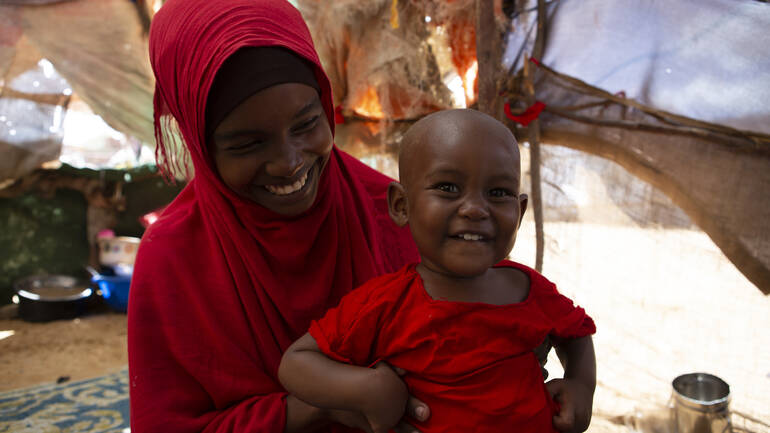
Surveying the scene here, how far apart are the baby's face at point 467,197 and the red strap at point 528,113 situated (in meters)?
2.27

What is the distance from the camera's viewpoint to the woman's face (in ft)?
4.07

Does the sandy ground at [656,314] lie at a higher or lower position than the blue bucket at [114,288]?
higher

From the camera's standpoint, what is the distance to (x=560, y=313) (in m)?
1.20

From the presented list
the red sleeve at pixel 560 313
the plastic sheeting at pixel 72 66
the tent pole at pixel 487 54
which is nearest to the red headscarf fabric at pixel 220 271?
the red sleeve at pixel 560 313

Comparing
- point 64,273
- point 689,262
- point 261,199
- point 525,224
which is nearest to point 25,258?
point 64,273

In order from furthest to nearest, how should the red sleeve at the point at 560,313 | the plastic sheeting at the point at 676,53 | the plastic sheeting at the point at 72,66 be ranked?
the plastic sheeting at the point at 72,66 < the plastic sheeting at the point at 676,53 < the red sleeve at the point at 560,313

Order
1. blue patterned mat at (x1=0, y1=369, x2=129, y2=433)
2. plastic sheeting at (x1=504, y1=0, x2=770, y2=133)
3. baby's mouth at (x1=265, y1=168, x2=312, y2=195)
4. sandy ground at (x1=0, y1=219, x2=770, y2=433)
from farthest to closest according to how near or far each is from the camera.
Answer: blue patterned mat at (x1=0, y1=369, x2=129, y2=433), sandy ground at (x1=0, y1=219, x2=770, y2=433), plastic sheeting at (x1=504, y1=0, x2=770, y2=133), baby's mouth at (x1=265, y1=168, x2=312, y2=195)

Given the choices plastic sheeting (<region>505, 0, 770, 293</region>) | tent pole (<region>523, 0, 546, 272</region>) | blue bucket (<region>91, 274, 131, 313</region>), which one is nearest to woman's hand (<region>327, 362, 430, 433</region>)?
plastic sheeting (<region>505, 0, 770, 293</region>)

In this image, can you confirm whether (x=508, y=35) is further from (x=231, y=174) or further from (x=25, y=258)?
(x=25, y=258)

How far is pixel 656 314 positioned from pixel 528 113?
147cm

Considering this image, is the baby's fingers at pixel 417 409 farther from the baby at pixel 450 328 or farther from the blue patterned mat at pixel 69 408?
the blue patterned mat at pixel 69 408

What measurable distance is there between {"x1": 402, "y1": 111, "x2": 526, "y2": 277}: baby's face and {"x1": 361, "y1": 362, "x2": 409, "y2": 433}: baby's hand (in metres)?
0.26

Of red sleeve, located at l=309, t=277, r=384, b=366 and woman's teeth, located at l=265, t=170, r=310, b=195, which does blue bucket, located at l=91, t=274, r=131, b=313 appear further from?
red sleeve, located at l=309, t=277, r=384, b=366

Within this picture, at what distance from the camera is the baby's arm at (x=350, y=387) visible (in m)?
1.04
